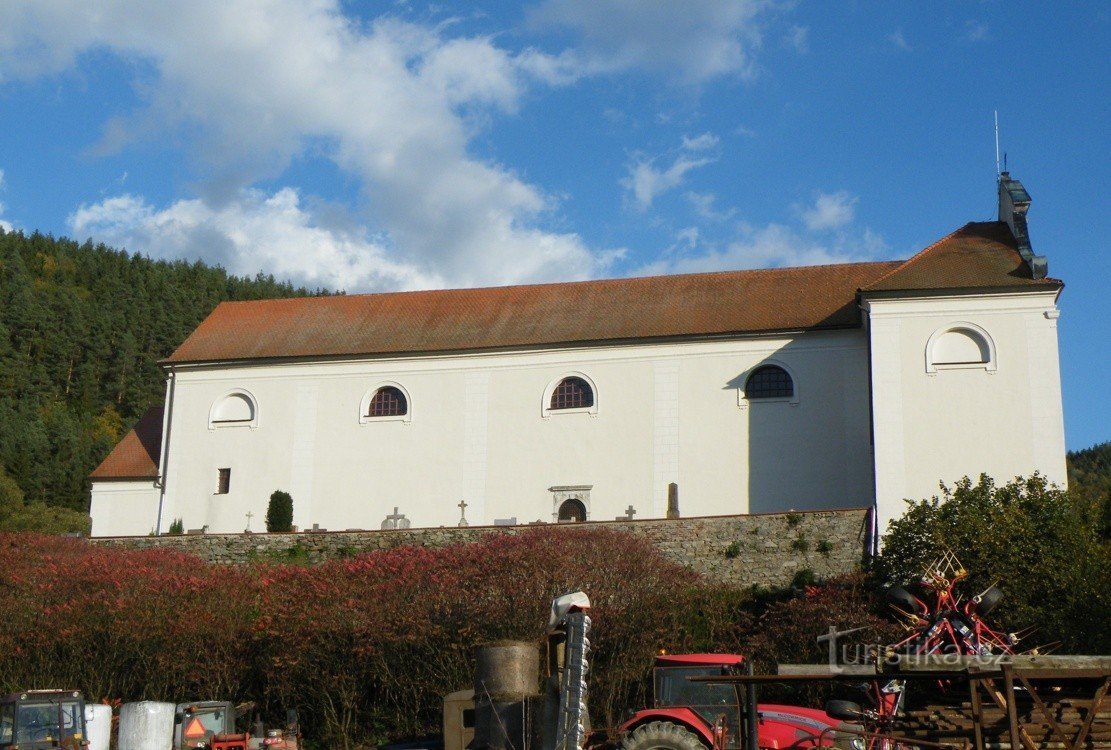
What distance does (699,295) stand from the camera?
129ft

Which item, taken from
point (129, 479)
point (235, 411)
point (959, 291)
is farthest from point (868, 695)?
point (129, 479)

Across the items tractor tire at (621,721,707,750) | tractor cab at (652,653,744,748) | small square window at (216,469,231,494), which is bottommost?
tractor tire at (621,721,707,750)

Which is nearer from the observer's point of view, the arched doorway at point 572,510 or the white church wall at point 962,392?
the white church wall at point 962,392

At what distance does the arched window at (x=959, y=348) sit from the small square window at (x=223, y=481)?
2187 cm

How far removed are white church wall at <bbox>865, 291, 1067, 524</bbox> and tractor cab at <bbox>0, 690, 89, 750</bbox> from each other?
64.2 ft

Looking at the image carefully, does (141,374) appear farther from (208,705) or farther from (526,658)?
(526,658)

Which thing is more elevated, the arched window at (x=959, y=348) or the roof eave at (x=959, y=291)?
the roof eave at (x=959, y=291)

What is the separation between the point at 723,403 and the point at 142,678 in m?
17.8

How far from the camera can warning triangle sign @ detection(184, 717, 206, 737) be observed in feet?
71.4

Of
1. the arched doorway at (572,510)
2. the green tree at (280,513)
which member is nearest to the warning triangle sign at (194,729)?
the green tree at (280,513)

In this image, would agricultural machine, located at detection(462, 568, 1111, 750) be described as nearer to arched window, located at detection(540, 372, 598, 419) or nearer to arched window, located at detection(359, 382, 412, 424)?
arched window, located at detection(540, 372, 598, 419)

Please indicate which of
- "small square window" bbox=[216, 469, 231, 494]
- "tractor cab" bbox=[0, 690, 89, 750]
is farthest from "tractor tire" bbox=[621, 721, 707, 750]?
"small square window" bbox=[216, 469, 231, 494]

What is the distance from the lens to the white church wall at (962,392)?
31.7 m

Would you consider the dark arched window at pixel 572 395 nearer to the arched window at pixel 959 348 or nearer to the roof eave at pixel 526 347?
the roof eave at pixel 526 347
